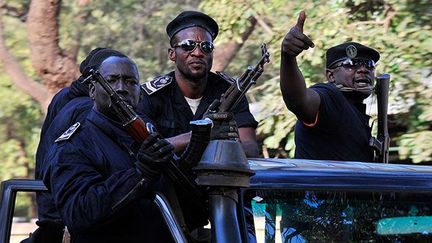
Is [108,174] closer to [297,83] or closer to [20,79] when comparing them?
[297,83]

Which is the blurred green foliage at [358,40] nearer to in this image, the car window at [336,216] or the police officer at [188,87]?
the police officer at [188,87]

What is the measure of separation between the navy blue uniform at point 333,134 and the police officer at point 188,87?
339 millimetres

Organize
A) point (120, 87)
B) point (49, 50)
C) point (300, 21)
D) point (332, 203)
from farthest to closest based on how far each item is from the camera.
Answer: point (49, 50), point (300, 21), point (120, 87), point (332, 203)

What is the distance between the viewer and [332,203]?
3.17 m

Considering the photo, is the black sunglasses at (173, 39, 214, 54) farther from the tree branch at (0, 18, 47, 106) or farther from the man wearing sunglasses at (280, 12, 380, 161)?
the tree branch at (0, 18, 47, 106)

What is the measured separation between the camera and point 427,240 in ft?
10.7

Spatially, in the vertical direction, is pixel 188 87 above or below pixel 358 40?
above

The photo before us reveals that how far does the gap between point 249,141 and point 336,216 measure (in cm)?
113

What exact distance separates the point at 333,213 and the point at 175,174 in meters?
0.54

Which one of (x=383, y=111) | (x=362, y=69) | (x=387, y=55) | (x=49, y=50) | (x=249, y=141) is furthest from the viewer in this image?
(x=49, y=50)

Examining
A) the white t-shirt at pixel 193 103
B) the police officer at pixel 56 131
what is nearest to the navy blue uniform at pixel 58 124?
the police officer at pixel 56 131

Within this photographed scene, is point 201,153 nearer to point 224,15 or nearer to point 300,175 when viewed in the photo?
point 300,175

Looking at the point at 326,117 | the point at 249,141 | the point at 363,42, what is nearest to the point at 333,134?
the point at 326,117

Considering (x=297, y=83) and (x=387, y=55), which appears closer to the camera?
(x=297, y=83)
